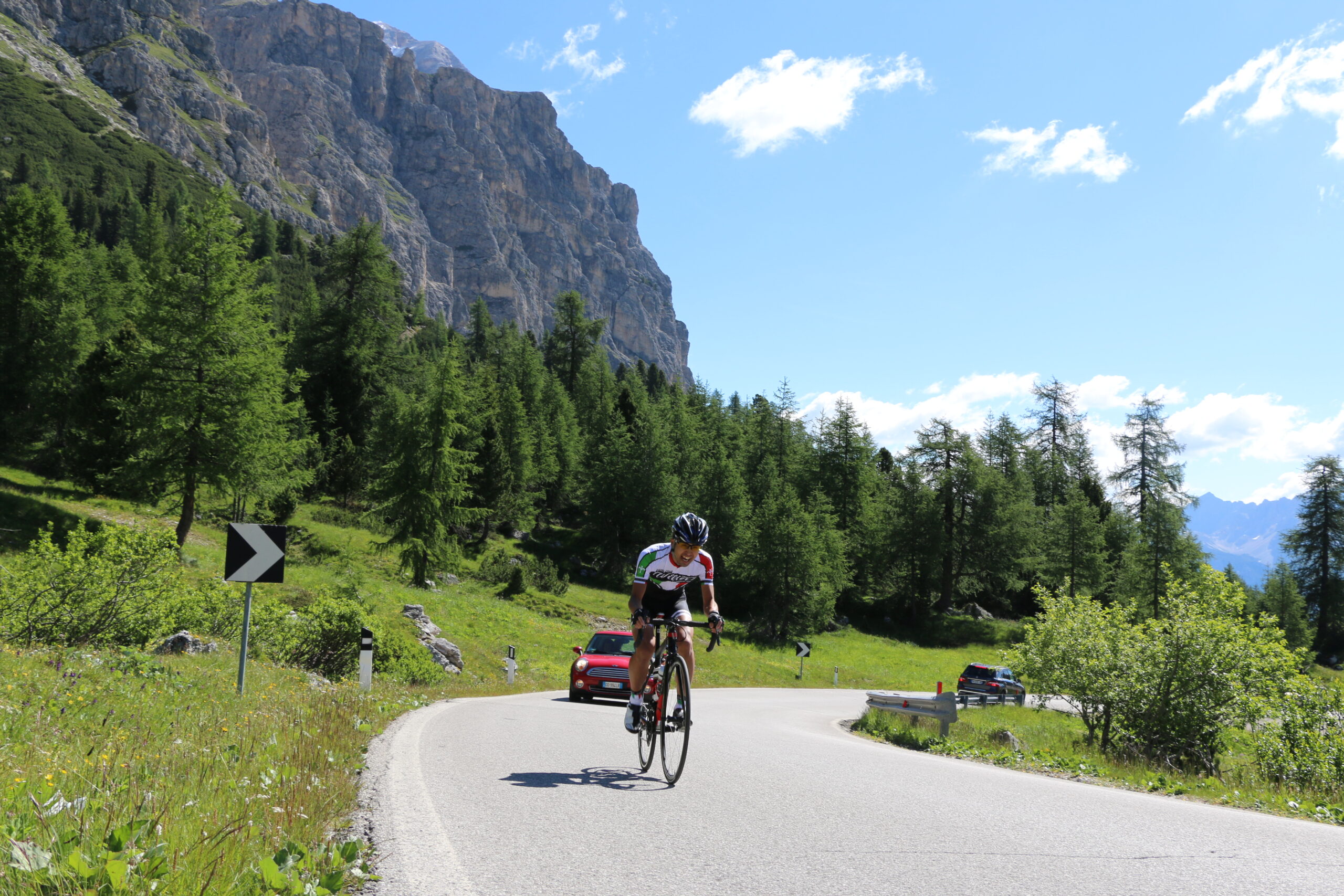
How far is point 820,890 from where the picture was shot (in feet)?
11.7

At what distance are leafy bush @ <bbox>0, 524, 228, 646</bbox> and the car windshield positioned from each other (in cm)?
824

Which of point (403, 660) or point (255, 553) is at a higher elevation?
point (255, 553)

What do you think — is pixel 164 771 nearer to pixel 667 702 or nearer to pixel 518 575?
pixel 667 702

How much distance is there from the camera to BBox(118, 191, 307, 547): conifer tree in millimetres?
25109

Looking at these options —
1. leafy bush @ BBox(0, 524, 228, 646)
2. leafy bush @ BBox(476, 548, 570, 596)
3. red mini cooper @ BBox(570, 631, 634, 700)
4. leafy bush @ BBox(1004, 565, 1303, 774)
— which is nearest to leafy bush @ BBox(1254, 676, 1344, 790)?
leafy bush @ BBox(1004, 565, 1303, 774)

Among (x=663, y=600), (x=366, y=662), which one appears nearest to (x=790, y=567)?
(x=366, y=662)

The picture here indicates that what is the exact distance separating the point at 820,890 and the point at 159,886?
270 centimetres

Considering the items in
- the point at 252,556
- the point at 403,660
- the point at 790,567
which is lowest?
the point at 403,660

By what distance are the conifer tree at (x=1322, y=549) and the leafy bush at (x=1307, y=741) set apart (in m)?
75.4

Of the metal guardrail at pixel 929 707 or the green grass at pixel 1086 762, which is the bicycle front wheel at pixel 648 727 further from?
the metal guardrail at pixel 929 707

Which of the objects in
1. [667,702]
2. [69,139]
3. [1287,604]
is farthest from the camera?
[69,139]

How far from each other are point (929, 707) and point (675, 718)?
1074 cm

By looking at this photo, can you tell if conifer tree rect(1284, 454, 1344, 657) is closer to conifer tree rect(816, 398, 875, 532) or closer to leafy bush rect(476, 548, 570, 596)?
conifer tree rect(816, 398, 875, 532)

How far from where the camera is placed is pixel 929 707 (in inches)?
608
